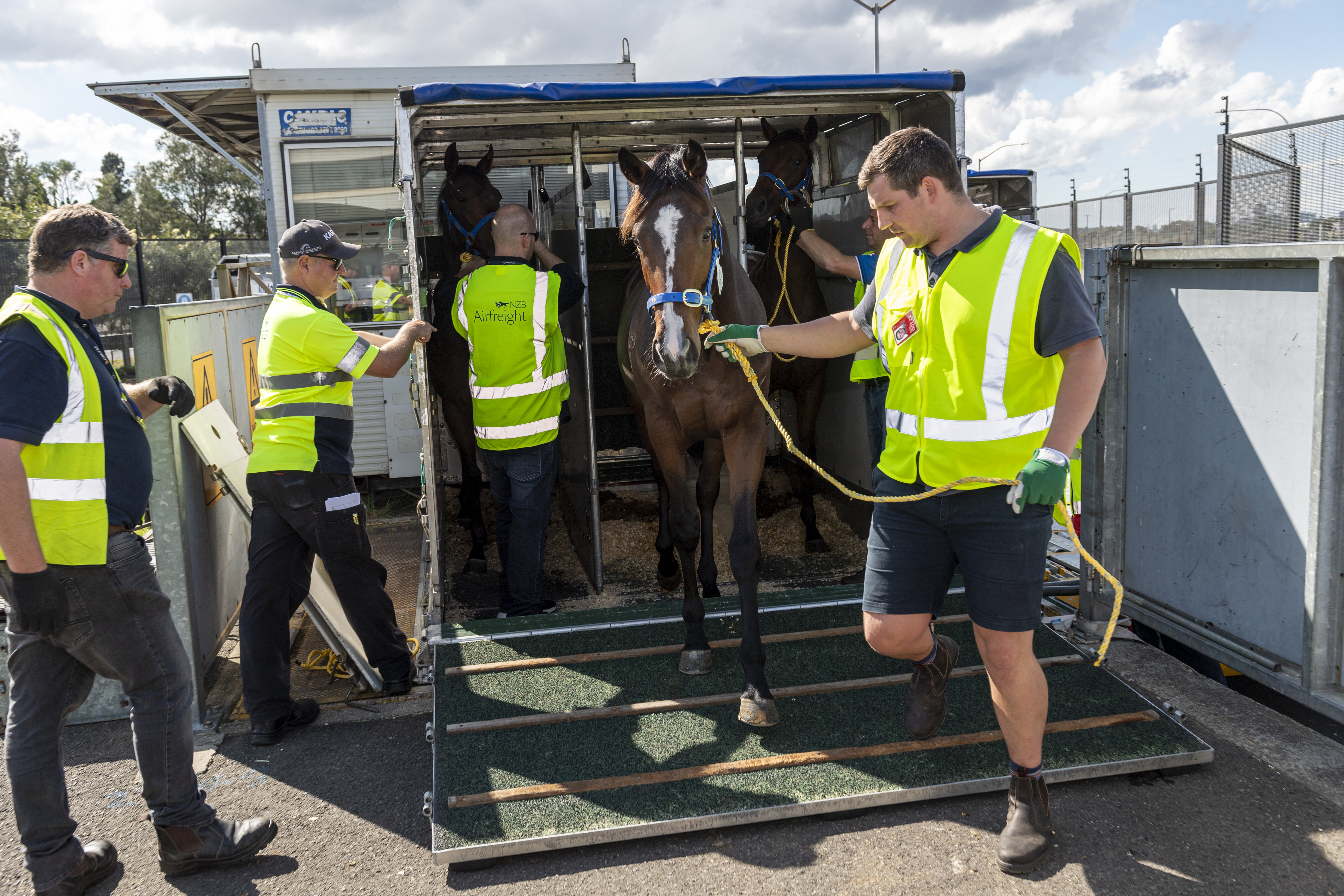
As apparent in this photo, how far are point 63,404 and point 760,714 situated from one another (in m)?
2.44

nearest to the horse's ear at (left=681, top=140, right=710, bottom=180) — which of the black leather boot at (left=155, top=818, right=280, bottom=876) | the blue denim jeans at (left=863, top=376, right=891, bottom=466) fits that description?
the blue denim jeans at (left=863, top=376, right=891, bottom=466)

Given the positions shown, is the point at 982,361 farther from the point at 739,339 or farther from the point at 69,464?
the point at 69,464

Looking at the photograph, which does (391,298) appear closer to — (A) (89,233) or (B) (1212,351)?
(A) (89,233)

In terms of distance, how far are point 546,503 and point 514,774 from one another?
5.90 feet

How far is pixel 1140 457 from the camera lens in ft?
13.4

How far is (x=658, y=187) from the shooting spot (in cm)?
355

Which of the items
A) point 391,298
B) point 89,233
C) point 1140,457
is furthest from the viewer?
point 391,298

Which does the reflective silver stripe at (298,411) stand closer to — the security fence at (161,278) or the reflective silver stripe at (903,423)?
the reflective silver stripe at (903,423)

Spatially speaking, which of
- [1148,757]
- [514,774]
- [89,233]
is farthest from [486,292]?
[1148,757]

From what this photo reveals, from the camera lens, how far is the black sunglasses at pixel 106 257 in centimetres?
275

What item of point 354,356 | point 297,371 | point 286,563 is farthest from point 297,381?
point 286,563

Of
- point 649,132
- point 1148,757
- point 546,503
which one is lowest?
point 1148,757

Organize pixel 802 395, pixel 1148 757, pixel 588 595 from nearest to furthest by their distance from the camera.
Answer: pixel 1148 757, pixel 588 595, pixel 802 395

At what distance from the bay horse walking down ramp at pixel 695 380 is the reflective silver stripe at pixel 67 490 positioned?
1.80 m
